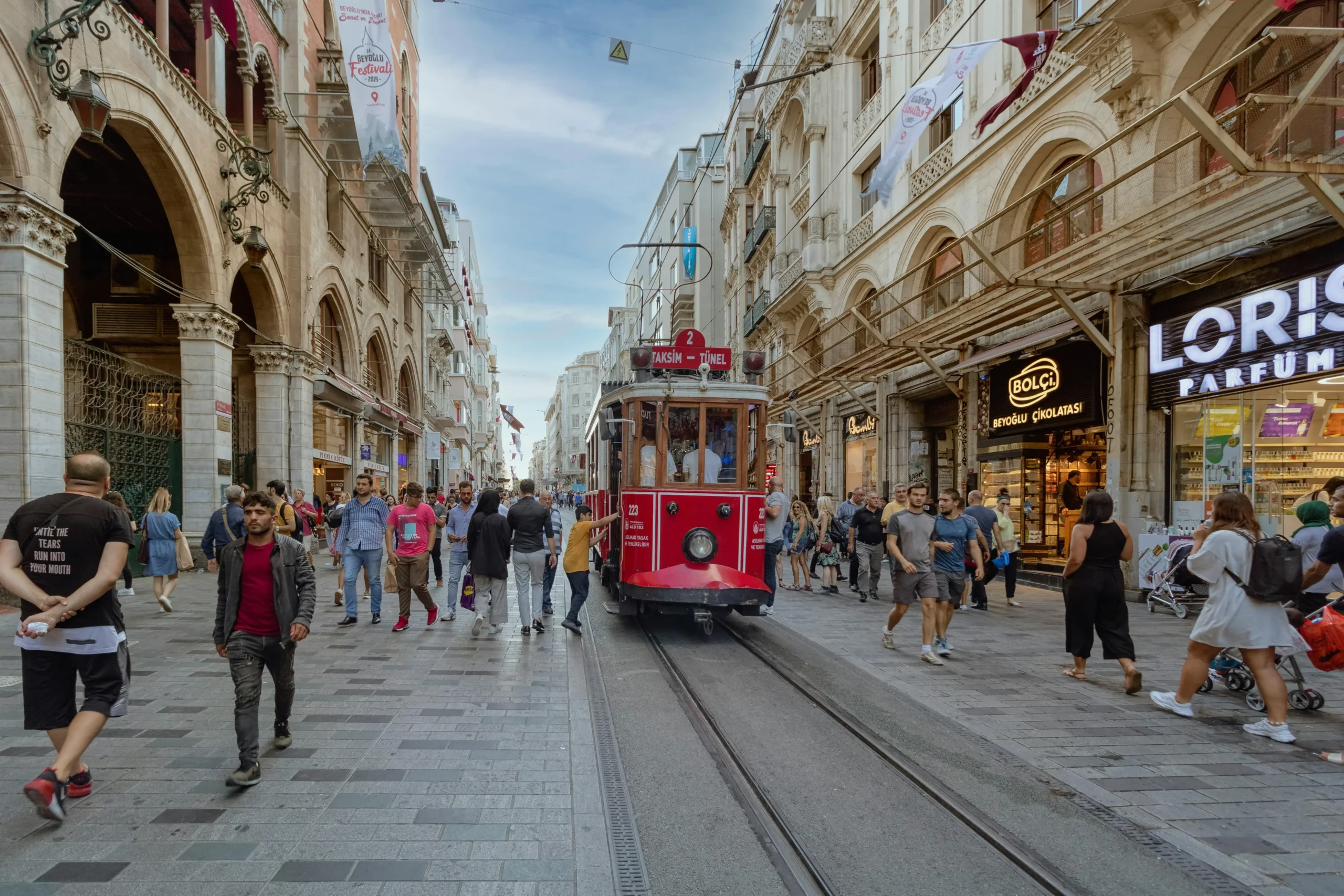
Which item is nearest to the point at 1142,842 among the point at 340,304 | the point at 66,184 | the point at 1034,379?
the point at 1034,379

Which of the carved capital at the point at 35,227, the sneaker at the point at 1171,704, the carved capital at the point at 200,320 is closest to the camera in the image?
the sneaker at the point at 1171,704

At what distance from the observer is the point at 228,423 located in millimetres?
15773

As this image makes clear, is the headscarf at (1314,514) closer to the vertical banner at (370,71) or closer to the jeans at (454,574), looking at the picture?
the jeans at (454,574)

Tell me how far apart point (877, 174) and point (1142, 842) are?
11417 mm

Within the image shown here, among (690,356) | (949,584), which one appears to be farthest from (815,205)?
(949,584)

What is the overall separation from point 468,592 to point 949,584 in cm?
576

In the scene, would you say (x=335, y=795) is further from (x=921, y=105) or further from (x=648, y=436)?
(x=921, y=105)

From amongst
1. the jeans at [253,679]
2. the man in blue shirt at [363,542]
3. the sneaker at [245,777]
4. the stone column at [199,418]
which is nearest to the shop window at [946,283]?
the man in blue shirt at [363,542]

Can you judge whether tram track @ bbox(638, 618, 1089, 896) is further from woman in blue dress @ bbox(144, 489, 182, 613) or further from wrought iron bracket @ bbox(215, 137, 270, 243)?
wrought iron bracket @ bbox(215, 137, 270, 243)

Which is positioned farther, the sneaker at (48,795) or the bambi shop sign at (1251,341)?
the bambi shop sign at (1251,341)

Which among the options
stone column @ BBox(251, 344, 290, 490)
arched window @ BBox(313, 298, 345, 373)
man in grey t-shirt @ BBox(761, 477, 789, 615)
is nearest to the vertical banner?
stone column @ BBox(251, 344, 290, 490)

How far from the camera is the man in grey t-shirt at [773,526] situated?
11.3 metres

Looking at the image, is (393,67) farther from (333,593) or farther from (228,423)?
(333,593)

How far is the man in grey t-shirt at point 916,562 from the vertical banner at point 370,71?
518 inches
